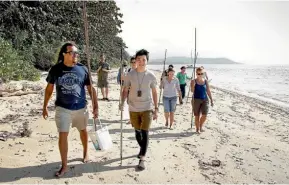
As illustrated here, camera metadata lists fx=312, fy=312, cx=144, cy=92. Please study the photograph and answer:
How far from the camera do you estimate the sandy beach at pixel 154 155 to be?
17.9ft

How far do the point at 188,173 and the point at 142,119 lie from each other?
1.33 meters

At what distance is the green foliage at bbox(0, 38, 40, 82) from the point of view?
1465cm

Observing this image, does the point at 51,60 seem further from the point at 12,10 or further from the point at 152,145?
the point at 152,145

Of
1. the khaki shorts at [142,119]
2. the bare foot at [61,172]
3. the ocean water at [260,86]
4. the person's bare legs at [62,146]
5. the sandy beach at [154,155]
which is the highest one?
the khaki shorts at [142,119]

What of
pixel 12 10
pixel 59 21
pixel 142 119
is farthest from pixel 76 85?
pixel 59 21

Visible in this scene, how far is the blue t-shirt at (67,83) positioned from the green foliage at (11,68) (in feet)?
32.1

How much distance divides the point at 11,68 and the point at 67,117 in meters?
11.5

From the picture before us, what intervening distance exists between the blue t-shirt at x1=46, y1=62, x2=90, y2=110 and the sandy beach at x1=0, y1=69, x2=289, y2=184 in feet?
4.06

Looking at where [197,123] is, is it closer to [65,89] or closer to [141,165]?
[141,165]

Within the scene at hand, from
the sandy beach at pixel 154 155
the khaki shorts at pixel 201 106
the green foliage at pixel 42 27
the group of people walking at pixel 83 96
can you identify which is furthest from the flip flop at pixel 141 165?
the green foliage at pixel 42 27

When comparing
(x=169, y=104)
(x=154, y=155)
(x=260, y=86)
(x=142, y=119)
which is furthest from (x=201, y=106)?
(x=260, y=86)

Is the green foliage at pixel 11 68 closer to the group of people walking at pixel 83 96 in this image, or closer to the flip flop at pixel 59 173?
the group of people walking at pixel 83 96

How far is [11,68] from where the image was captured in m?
15.3

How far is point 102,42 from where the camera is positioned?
125 ft
